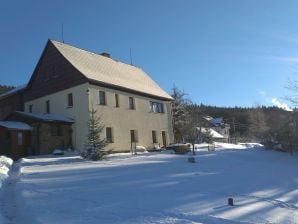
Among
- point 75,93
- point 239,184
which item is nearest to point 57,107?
point 75,93

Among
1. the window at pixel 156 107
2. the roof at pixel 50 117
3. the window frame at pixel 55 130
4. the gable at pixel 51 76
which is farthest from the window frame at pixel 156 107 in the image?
the window frame at pixel 55 130

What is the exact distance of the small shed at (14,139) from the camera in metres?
30.0

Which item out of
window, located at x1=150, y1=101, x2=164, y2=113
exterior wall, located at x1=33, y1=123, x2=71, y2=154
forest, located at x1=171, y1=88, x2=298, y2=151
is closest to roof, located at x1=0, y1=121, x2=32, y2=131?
exterior wall, located at x1=33, y1=123, x2=71, y2=154

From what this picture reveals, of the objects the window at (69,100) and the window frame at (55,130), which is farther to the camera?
the window at (69,100)

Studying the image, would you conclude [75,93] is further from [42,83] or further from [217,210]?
[217,210]

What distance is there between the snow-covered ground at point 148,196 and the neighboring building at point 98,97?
1426 cm

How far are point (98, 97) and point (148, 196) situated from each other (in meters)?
21.7

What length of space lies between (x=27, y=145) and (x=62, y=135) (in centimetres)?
286

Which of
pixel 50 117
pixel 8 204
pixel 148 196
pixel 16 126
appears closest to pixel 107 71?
pixel 50 117

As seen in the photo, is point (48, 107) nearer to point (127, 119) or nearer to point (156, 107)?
point (127, 119)

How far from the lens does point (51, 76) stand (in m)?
36.8

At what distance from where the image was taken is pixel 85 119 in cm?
3250

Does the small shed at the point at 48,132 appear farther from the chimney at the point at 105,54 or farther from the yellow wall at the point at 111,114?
the chimney at the point at 105,54

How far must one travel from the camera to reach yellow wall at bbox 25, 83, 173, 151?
32.8 m
